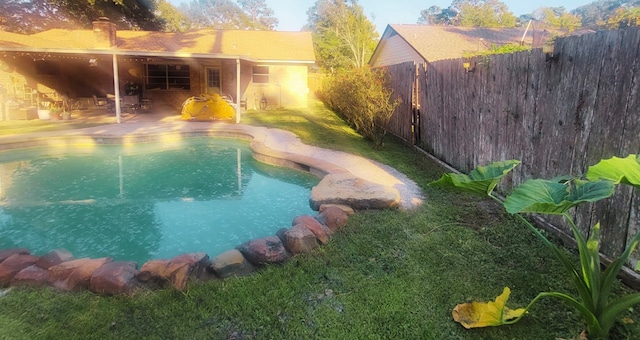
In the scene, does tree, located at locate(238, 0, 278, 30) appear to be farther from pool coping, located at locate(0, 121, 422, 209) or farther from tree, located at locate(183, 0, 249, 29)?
pool coping, located at locate(0, 121, 422, 209)

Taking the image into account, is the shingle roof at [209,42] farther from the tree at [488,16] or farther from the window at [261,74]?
the tree at [488,16]

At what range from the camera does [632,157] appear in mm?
1887

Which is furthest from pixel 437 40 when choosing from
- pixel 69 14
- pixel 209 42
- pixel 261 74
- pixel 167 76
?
pixel 69 14

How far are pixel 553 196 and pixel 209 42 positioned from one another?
17813mm

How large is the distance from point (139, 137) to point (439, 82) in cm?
780

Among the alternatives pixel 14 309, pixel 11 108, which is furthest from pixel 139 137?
pixel 14 309

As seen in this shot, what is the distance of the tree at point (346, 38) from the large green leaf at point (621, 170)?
31.7m

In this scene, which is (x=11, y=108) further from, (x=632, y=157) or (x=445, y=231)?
(x=632, y=157)

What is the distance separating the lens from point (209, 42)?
697 inches

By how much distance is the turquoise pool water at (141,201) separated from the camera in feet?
14.4

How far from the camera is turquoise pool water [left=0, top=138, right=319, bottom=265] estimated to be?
439 cm

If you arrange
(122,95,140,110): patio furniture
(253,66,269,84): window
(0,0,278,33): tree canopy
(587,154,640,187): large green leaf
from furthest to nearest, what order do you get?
(0,0,278,33): tree canopy → (253,66,269,84): window → (122,95,140,110): patio furniture → (587,154,640,187): large green leaf

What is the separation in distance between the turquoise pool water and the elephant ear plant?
9.01ft

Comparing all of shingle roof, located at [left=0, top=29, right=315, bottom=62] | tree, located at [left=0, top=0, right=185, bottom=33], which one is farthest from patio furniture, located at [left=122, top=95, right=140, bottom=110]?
tree, located at [left=0, top=0, right=185, bottom=33]
